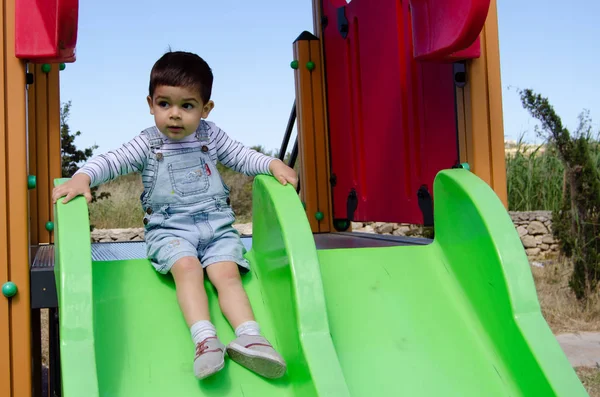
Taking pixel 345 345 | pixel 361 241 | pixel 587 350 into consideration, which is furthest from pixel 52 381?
pixel 587 350

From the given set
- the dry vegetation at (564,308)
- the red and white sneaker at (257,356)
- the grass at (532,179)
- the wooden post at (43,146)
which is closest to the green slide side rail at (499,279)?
the red and white sneaker at (257,356)

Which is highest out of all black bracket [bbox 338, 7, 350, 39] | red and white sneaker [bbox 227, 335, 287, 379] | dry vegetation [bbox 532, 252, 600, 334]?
black bracket [bbox 338, 7, 350, 39]

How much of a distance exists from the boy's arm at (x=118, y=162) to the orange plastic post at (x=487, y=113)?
3.75 feet

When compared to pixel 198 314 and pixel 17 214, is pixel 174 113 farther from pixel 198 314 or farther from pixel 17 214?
pixel 198 314

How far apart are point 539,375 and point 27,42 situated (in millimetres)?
1759

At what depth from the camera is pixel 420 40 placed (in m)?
2.49

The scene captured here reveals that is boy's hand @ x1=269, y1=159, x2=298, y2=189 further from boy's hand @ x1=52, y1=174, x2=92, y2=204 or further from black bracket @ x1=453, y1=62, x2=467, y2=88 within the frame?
black bracket @ x1=453, y1=62, x2=467, y2=88

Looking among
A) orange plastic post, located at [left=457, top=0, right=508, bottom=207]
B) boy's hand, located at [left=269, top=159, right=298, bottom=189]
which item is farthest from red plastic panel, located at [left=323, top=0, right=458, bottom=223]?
boy's hand, located at [left=269, top=159, right=298, bottom=189]

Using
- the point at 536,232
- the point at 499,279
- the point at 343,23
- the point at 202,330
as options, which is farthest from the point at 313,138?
the point at 536,232

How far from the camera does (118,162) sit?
2.16 m

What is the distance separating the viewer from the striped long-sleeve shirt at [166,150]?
2098mm

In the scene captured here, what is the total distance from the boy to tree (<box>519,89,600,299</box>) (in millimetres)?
4013

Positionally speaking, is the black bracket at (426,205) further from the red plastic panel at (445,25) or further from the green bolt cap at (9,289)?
the green bolt cap at (9,289)

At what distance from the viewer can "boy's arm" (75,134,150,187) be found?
6.76ft
